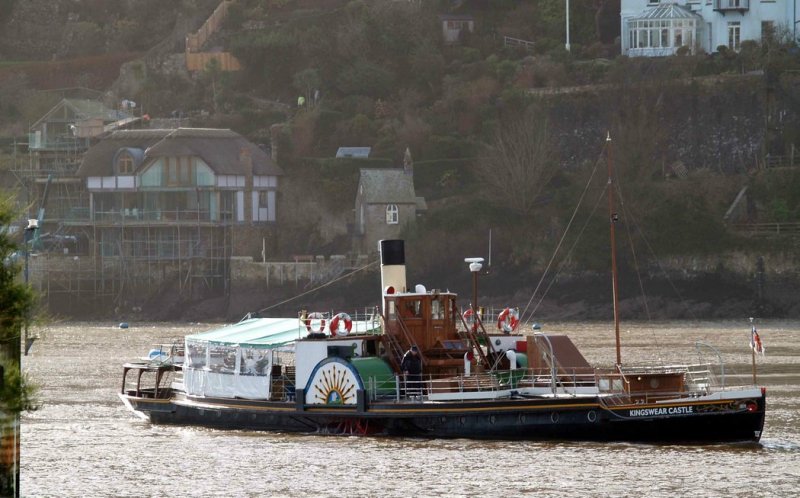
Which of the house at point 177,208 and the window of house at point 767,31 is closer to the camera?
the house at point 177,208

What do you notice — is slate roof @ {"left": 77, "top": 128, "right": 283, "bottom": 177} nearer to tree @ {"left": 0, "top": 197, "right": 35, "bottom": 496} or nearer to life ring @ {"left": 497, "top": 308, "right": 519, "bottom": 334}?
life ring @ {"left": 497, "top": 308, "right": 519, "bottom": 334}

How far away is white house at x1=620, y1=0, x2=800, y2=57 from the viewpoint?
114750 mm

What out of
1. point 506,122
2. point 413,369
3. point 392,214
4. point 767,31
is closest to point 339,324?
point 413,369

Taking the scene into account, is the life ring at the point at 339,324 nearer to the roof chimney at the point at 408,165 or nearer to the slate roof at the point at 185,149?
the roof chimney at the point at 408,165

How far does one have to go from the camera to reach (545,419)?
1682 inches

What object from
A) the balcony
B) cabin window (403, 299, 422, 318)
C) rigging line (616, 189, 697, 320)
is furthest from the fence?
cabin window (403, 299, 422, 318)

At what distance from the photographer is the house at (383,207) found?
107m

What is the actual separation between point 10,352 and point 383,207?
8190 centimetres

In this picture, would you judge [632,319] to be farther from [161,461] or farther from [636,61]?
[161,461]

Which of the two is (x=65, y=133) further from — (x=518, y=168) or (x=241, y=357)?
(x=241, y=357)

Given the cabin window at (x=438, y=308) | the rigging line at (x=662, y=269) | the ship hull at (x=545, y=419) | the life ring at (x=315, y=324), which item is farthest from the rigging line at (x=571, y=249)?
the ship hull at (x=545, y=419)

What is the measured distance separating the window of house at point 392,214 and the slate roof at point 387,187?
1.03ft

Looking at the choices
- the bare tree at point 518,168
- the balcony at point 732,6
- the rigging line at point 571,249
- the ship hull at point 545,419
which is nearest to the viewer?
the ship hull at point 545,419

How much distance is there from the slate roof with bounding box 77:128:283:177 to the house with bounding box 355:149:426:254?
7459 millimetres
